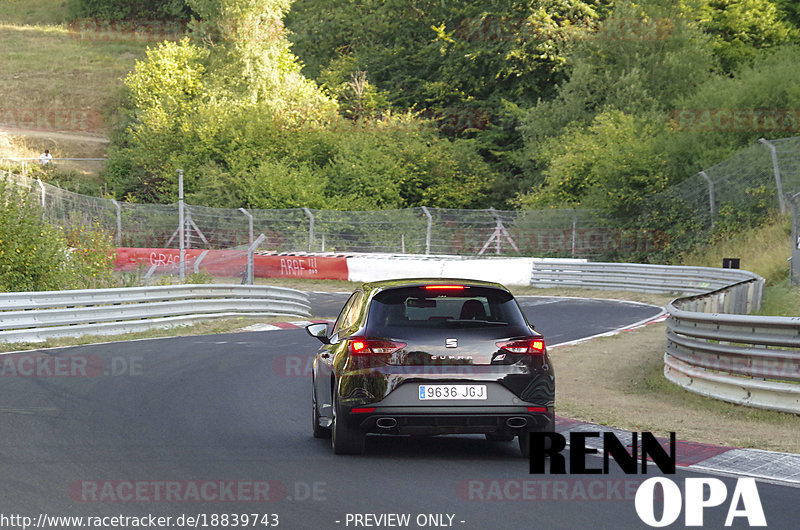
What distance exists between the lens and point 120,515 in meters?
6.68

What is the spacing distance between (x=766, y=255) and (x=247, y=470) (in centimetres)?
2290

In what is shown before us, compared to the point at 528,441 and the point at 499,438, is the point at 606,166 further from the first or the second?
the point at 528,441

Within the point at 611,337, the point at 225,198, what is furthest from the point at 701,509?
the point at 225,198

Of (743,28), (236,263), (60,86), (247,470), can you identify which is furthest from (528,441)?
(60,86)

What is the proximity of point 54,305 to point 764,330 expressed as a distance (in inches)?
475

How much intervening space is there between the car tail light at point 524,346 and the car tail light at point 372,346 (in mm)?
796

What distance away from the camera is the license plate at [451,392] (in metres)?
8.23

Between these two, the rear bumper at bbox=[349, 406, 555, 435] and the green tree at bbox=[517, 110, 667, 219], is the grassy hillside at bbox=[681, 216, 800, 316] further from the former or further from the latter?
the rear bumper at bbox=[349, 406, 555, 435]

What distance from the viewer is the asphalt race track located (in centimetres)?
680

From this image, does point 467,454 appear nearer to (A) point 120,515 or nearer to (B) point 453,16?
(A) point 120,515

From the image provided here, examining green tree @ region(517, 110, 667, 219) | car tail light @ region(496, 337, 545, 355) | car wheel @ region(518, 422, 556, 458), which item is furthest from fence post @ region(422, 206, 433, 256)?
car tail light @ region(496, 337, 545, 355)

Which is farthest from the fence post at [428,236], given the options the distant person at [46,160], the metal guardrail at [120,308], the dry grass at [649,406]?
the distant person at [46,160]

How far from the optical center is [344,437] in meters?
8.52

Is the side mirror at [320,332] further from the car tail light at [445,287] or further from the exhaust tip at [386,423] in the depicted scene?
the exhaust tip at [386,423]
